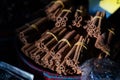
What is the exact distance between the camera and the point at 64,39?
1.73m

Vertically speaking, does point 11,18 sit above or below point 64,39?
above

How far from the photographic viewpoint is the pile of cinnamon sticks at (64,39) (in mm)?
1669

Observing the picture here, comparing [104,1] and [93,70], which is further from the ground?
[104,1]

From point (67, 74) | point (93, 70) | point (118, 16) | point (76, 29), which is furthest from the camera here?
point (118, 16)

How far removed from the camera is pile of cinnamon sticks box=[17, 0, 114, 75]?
1.67m

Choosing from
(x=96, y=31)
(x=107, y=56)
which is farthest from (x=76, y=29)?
(x=107, y=56)

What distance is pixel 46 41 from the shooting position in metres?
1.74

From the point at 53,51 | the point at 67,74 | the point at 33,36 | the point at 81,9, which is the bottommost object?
the point at 67,74

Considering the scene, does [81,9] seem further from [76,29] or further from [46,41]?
[46,41]

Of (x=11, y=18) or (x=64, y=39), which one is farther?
(x=11, y=18)

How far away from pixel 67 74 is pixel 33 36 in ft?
1.17

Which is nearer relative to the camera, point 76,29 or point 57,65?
point 57,65

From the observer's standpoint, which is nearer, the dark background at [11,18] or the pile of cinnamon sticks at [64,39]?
the pile of cinnamon sticks at [64,39]

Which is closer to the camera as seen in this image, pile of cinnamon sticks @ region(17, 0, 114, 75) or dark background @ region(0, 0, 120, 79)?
pile of cinnamon sticks @ region(17, 0, 114, 75)
